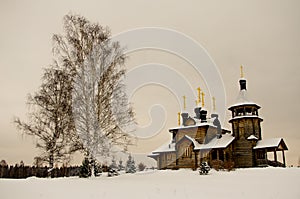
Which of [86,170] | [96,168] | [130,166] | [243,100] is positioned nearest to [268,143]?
[243,100]

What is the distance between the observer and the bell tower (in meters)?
33.5

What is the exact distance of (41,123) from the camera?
19016 mm

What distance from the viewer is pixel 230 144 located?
113 ft

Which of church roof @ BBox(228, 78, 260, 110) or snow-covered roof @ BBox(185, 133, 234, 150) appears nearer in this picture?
snow-covered roof @ BBox(185, 133, 234, 150)

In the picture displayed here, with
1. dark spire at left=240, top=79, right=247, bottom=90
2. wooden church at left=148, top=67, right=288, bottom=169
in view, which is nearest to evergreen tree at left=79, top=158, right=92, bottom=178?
wooden church at left=148, top=67, right=288, bottom=169

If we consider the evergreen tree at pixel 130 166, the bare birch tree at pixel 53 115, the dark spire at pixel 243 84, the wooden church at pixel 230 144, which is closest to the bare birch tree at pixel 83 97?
the bare birch tree at pixel 53 115

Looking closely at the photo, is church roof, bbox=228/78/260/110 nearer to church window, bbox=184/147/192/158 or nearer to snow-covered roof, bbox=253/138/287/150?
snow-covered roof, bbox=253/138/287/150

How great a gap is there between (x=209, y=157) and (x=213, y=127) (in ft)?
15.6

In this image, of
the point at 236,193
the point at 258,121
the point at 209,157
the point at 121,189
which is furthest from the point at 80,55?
the point at 258,121

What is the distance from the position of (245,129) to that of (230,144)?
2407 millimetres

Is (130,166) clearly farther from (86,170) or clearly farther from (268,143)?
(268,143)

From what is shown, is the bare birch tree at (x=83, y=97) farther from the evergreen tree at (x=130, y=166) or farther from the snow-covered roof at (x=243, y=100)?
the snow-covered roof at (x=243, y=100)

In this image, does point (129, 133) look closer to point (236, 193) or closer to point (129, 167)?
point (236, 193)

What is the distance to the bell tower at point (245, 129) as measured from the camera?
110 ft
